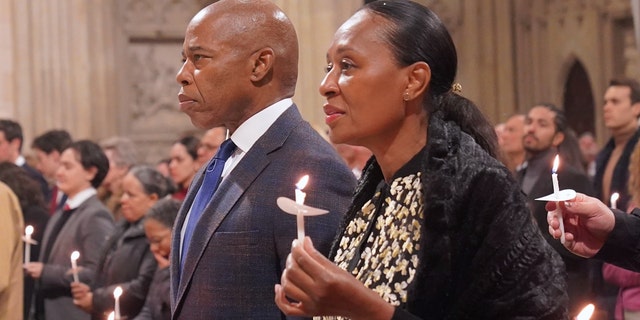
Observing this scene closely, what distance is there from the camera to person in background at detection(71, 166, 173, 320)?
233 inches

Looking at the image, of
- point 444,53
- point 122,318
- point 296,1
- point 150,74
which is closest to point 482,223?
point 444,53

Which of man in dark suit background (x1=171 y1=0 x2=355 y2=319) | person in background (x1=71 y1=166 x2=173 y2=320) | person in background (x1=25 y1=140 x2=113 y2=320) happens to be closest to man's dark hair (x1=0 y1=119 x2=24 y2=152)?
person in background (x1=25 y1=140 x2=113 y2=320)

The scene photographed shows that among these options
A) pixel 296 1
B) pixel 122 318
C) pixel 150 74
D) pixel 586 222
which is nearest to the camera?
pixel 586 222

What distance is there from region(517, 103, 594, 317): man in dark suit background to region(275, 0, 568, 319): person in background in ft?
9.73

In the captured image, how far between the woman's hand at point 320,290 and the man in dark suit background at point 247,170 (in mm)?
960

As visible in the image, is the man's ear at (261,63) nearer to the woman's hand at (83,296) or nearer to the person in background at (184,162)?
the woman's hand at (83,296)

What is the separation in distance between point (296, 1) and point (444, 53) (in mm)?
4981

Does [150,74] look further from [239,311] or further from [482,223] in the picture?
[482,223]

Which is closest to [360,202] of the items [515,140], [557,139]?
[557,139]

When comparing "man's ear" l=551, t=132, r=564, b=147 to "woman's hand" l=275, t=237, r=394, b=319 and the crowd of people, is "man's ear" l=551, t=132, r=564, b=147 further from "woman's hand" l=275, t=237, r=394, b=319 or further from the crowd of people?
"woman's hand" l=275, t=237, r=394, b=319

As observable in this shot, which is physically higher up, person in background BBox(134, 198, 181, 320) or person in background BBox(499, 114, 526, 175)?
person in background BBox(499, 114, 526, 175)

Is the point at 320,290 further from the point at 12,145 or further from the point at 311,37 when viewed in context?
the point at 12,145

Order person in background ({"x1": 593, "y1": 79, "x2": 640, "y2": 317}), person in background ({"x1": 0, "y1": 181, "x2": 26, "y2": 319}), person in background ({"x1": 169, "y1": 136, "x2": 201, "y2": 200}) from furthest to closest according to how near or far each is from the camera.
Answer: person in background ({"x1": 169, "y1": 136, "x2": 201, "y2": 200}) → person in background ({"x1": 593, "y1": 79, "x2": 640, "y2": 317}) → person in background ({"x1": 0, "y1": 181, "x2": 26, "y2": 319})

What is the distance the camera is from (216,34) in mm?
3311
